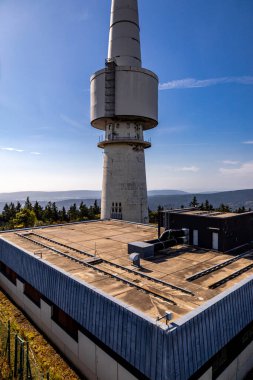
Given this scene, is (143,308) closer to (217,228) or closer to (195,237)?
(217,228)

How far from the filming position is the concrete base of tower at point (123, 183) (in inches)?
1363

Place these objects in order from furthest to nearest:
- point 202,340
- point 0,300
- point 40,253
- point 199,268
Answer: point 0,300, point 40,253, point 199,268, point 202,340

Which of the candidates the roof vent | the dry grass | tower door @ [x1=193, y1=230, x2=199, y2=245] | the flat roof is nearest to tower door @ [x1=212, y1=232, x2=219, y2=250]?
the flat roof

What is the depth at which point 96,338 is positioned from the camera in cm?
1112

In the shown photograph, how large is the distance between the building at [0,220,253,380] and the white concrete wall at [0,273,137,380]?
0.15 feet

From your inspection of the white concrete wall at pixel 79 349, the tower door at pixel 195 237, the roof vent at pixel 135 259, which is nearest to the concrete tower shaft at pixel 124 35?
the tower door at pixel 195 237

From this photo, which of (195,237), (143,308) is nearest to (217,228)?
(195,237)

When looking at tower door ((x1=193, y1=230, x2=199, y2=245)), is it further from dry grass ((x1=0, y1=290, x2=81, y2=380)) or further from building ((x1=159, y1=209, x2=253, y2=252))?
dry grass ((x1=0, y1=290, x2=81, y2=380))

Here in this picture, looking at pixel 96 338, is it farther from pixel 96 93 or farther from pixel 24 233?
pixel 96 93

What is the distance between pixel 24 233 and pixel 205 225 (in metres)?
17.2

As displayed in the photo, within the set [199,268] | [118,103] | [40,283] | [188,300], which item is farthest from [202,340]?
[118,103]

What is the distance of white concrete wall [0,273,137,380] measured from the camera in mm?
10445

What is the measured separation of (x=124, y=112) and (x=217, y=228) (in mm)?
20437

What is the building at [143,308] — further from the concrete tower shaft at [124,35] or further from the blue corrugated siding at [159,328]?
the concrete tower shaft at [124,35]
